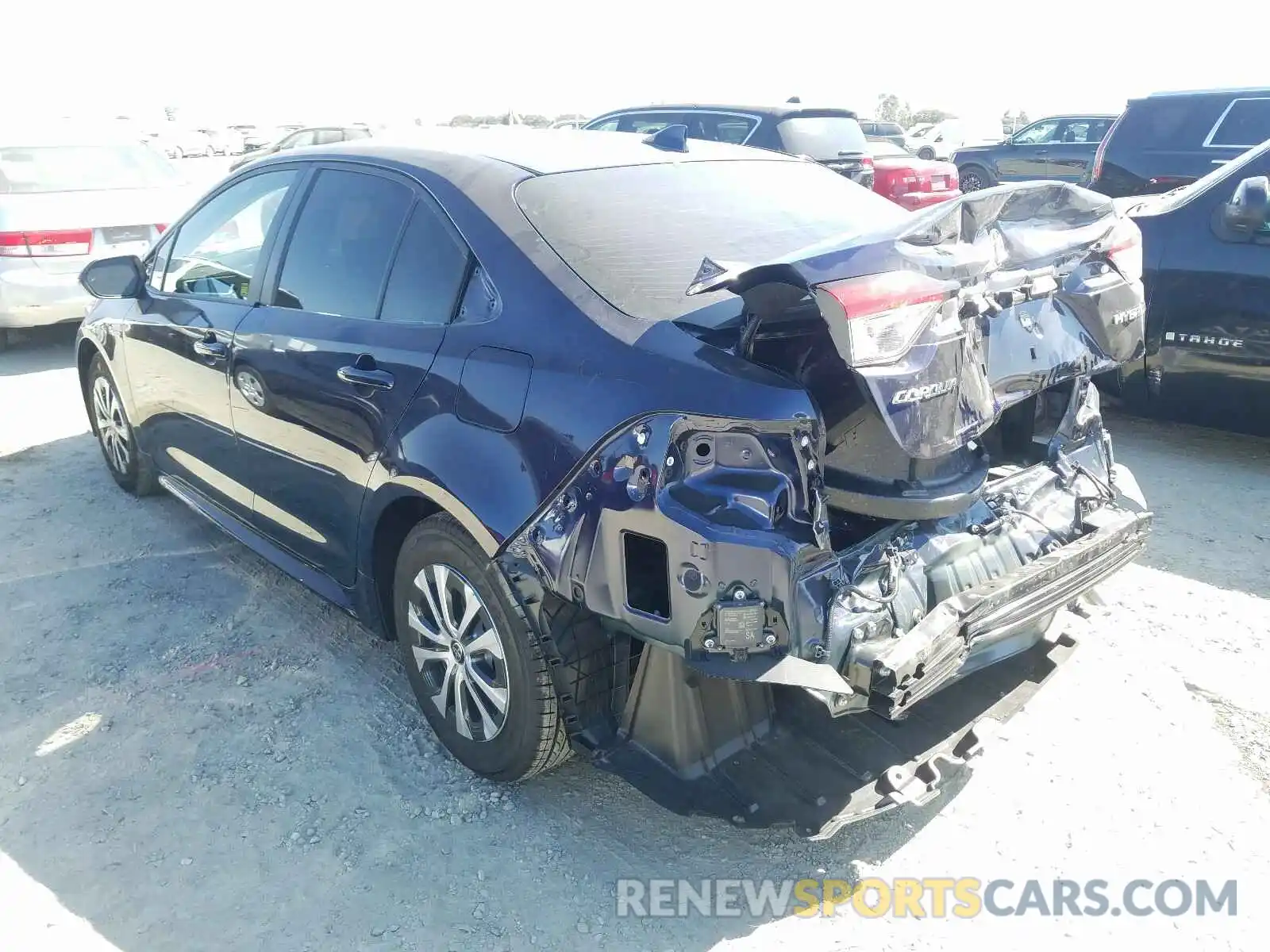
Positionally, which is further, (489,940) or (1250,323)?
(1250,323)

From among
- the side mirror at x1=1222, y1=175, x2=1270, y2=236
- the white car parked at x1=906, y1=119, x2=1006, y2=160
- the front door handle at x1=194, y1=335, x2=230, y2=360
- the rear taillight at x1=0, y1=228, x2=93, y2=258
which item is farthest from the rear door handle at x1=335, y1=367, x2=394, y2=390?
the white car parked at x1=906, y1=119, x2=1006, y2=160

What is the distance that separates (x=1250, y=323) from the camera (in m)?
4.90

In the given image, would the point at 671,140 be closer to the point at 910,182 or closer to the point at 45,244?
the point at 45,244

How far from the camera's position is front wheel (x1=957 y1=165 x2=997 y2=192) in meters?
16.6

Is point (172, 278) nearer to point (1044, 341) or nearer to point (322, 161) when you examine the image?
point (322, 161)

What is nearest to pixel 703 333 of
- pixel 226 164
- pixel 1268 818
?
pixel 1268 818

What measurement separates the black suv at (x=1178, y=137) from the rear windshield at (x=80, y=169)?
794 centimetres

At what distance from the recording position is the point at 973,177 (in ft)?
55.2

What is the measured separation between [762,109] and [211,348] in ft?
24.3

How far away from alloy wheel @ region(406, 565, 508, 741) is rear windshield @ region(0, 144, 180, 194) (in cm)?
686

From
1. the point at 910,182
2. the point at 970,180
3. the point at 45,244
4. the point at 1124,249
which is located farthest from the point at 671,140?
the point at 970,180

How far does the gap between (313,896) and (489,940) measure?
492 millimetres

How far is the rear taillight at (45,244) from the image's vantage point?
7.39 m

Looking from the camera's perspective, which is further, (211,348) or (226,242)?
(226,242)
